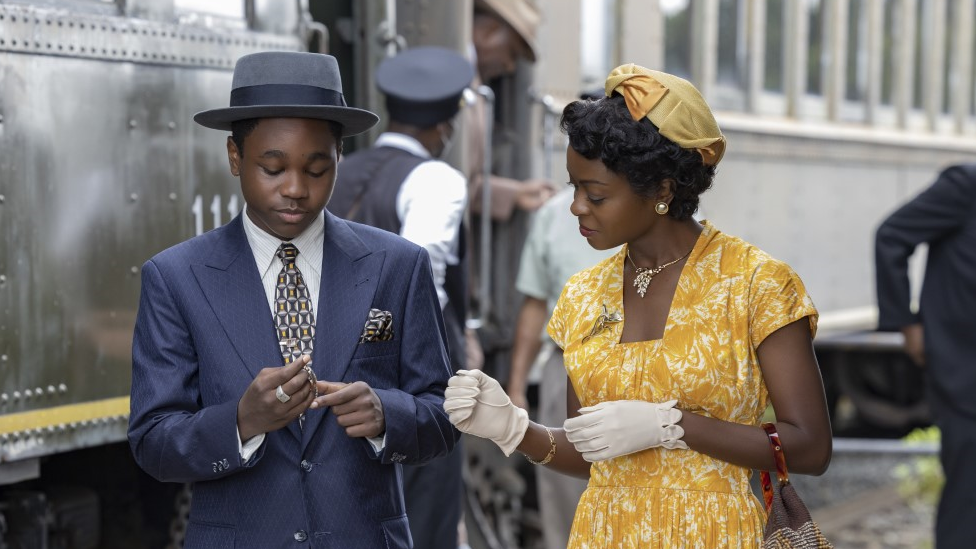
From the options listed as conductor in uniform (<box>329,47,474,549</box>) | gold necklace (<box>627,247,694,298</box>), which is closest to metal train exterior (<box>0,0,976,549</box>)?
conductor in uniform (<box>329,47,474,549</box>)

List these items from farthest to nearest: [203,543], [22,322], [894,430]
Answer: [894,430] → [22,322] → [203,543]

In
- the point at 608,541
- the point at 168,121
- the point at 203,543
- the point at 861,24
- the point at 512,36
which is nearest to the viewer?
the point at 203,543

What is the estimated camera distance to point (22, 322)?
3051 mm

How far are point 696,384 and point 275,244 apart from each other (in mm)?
747

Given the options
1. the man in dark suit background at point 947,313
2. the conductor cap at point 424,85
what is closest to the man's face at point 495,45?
the conductor cap at point 424,85

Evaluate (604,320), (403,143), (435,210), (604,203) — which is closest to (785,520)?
(604,320)

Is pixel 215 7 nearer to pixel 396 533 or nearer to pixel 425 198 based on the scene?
pixel 425 198

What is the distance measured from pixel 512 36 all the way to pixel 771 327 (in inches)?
124

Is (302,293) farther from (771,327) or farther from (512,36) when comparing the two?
(512,36)

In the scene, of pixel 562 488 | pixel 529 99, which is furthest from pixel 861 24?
pixel 562 488

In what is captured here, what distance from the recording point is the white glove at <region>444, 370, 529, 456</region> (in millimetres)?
2184

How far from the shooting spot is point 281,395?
2.00 meters

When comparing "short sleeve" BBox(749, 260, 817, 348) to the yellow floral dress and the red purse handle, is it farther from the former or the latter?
the red purse handle

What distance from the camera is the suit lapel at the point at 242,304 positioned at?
2170mm
